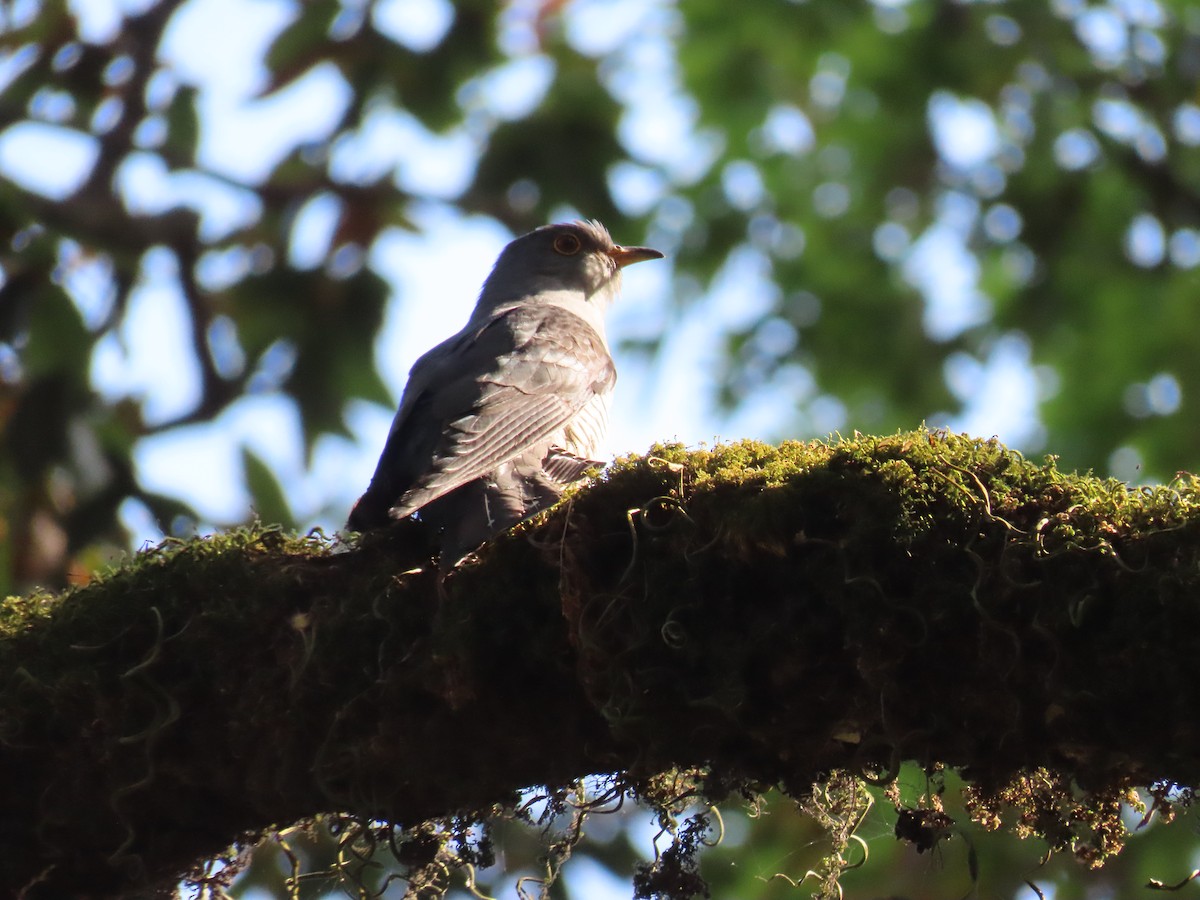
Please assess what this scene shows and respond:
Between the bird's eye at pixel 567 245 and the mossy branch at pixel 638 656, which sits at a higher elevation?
the bird's eye at pixel 567 245

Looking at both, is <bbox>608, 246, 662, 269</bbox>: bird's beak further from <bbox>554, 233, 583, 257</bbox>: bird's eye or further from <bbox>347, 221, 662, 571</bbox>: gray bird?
<bbox>347, 221, 662, 571</bbox>: gray bird

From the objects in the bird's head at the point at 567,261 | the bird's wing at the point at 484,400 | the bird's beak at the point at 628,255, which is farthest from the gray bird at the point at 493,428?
the bird's beak at the point at 628,255

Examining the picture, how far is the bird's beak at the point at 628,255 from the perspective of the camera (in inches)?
263

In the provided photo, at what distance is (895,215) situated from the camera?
42.4ft

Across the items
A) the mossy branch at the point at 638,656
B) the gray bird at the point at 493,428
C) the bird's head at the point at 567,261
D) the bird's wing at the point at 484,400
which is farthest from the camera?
the bird's head at the point at 567,261

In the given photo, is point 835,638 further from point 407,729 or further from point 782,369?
point 782,369

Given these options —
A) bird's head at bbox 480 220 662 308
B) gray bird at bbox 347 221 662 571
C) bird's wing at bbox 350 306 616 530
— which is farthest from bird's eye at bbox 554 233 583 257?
bird's wing at bbox 350 306 616 530

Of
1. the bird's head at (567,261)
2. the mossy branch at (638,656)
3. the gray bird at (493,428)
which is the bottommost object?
the mossy branch at (638,656)

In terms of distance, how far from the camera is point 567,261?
666cm

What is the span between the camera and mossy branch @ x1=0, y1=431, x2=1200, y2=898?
236cm

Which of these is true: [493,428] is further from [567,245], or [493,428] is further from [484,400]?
[567,245]

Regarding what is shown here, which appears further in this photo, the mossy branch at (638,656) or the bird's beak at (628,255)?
the bird's beak at (628,255)

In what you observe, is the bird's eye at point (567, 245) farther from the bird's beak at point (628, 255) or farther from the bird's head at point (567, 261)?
the bird's beak at point (628, 255)

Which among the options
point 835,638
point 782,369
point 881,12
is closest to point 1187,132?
point 881,12
